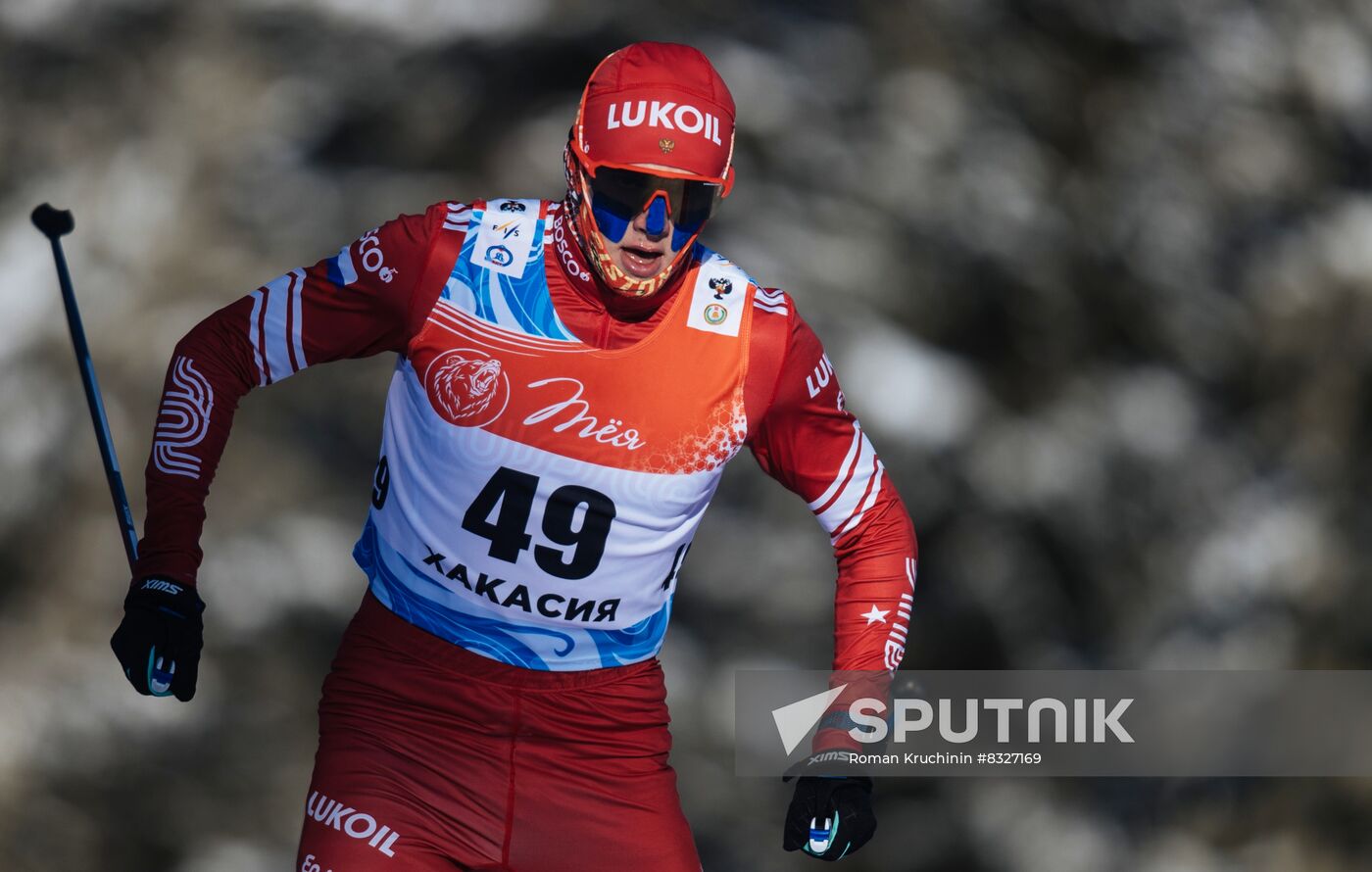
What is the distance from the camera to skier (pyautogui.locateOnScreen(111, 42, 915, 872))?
132 cm

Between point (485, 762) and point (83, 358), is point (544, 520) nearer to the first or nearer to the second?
point (485, 762)

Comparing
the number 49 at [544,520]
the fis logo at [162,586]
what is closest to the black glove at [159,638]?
the fis logo at [162,586]

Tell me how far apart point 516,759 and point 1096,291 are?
3.35 ft

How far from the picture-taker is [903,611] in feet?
4.91

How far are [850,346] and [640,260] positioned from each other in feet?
2.07

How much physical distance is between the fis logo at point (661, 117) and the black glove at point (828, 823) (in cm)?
59

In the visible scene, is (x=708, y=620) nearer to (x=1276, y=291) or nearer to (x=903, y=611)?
(x=903, y=611)

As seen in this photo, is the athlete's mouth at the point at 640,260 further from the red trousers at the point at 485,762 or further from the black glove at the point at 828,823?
the black glove at the point at 828,823

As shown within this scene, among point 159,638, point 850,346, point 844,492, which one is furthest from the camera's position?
point 850,346

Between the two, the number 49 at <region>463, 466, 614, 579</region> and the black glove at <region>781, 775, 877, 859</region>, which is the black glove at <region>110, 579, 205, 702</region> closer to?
the number 49 at <region>463, 466, 614, 579</region>

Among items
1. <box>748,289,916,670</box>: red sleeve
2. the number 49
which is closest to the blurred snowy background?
<box>748,289,916,670</box>: red sleeve

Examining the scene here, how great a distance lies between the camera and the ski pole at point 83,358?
1293 millimetres

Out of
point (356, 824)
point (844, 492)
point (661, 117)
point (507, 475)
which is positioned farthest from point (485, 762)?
point (661, 117)

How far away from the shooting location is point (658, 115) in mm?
1299
